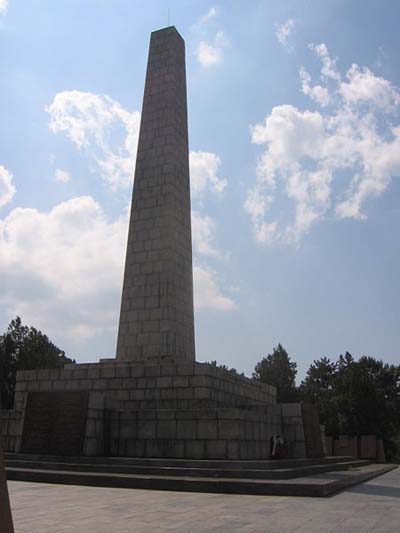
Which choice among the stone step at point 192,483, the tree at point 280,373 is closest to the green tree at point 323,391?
the tree at point 280,373

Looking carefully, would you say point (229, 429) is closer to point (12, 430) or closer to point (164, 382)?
point (164, 382)

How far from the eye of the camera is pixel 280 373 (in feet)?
163

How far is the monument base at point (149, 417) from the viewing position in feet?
39.3

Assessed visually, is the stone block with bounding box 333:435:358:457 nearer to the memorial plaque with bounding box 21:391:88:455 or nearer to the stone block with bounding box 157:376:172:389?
the stone block with bounding box 157:376:172:389

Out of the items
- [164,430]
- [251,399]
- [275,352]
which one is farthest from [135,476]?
[275,352]

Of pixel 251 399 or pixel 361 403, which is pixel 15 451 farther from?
pixel 361 403

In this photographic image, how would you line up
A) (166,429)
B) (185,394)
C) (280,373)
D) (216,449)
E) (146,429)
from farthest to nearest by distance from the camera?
(280,373), (185,394), (146,429), (166,429), (216,449)

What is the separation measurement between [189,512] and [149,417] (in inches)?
227

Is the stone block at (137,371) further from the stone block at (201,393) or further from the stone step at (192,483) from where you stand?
the stone step at (192,483)

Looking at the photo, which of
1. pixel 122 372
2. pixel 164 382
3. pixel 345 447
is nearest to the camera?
pixel 164 382

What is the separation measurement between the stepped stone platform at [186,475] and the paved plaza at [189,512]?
1.30 feet

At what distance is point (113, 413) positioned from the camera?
13125 millimetres

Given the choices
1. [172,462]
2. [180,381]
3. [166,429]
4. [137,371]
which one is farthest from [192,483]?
[137,371]

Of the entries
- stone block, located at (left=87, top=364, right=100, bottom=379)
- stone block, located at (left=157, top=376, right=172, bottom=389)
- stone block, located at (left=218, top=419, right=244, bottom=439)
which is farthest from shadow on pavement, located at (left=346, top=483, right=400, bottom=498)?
stone block, located at (left=87, top=364, right=100, bottom=379)
